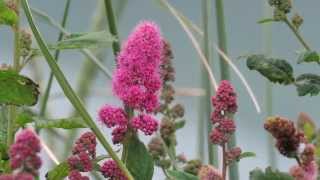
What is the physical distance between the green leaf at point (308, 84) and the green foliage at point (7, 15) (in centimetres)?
27

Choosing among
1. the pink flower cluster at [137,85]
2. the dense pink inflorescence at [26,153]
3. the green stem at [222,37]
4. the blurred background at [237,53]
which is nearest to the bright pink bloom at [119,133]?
the pink flower cluster at [137,85]

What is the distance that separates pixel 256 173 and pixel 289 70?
20 cm

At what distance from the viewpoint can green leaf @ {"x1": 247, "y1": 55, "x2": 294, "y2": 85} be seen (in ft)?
2.48

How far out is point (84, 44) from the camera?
0.71m

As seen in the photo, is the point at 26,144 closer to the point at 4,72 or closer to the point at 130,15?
the point at 4,72

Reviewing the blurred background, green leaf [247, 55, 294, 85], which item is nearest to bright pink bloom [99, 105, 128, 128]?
green leaf [247, 55, 294, 85]

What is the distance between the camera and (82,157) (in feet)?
1.79

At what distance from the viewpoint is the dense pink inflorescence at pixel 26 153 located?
0.36m

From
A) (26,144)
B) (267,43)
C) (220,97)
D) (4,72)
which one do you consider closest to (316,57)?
(220,97)

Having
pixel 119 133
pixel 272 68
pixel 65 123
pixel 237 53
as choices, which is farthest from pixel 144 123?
pixel 237 53

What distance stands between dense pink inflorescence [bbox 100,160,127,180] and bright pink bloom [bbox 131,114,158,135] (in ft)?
0.10

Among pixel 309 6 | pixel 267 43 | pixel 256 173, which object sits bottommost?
pixel 256 173

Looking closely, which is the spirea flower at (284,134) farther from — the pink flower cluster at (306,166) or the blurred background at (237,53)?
the blurred background at (237,53)

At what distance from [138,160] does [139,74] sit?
0.21 ft
